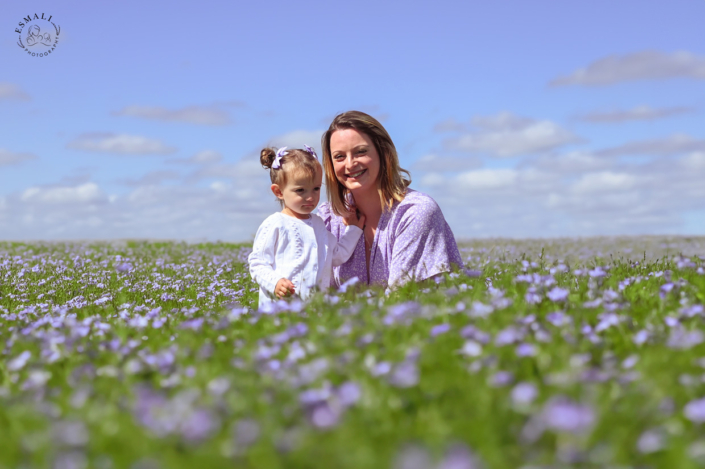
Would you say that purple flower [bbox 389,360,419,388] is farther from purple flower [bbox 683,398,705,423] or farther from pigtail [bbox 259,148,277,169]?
pigtail [bbox 259,148,277,169]

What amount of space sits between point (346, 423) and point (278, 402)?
49 cm

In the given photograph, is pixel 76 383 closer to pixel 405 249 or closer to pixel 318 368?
pixel 318 368

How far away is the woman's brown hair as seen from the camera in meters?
8.31

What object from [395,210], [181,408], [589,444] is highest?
[395,210]

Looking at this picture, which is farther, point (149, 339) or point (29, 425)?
point (149, 339)

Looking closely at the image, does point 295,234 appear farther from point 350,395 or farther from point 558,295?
point 350,395

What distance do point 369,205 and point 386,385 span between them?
5625 millimetres

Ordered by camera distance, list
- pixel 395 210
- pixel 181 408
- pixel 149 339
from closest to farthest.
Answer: pixel 181 408 → pixel 149 339 → pixel 395 210

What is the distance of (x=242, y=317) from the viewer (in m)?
5.81

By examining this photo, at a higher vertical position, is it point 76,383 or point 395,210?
point 395,210

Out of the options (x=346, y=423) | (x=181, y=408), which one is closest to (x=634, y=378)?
(x=346, y=423)

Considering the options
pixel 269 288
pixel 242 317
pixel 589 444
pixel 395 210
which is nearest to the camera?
pixel 589 444

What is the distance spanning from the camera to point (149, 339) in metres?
5.25

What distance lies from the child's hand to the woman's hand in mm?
1735
